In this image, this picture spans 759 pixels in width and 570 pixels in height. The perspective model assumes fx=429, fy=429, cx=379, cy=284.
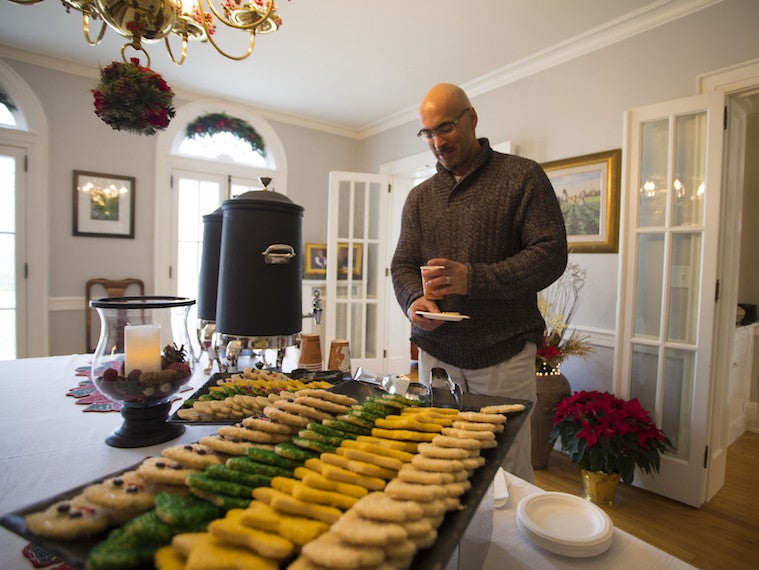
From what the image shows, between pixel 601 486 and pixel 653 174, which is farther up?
pixel 653 174

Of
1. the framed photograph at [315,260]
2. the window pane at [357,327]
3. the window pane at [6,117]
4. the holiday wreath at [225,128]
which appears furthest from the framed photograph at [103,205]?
the window pane at [357,327]

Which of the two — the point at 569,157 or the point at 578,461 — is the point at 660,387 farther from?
the point at 569,157

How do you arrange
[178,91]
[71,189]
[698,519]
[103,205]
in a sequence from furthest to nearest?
[178,91] → [103,205] → [71,189] → [698,519]

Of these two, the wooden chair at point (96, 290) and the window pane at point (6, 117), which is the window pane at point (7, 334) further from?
the window pane at point (6, 117)

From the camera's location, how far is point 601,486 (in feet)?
8.04

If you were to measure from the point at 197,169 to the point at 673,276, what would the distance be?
4.39 metres

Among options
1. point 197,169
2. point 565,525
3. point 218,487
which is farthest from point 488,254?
point 197,169

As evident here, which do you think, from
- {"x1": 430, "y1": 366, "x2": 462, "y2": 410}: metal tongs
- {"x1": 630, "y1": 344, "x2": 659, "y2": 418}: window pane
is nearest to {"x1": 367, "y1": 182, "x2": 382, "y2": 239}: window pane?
{"x1": 630, "y1": 344, "x2": 659, "y2": 418}: window pane

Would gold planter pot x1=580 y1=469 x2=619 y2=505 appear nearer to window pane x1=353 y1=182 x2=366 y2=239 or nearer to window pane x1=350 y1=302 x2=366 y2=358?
window pane x1=350 y1=302 x2=366 y2=358

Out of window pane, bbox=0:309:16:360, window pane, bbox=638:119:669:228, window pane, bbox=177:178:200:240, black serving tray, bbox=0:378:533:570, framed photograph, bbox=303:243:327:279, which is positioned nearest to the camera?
black serving tray, bbox=0:378:533:570

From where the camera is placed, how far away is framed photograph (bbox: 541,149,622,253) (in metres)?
2.98

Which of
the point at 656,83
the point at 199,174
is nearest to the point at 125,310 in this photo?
the point at 656,83

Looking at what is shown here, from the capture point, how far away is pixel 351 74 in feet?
12.9

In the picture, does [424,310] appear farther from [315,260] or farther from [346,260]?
[315,260]
